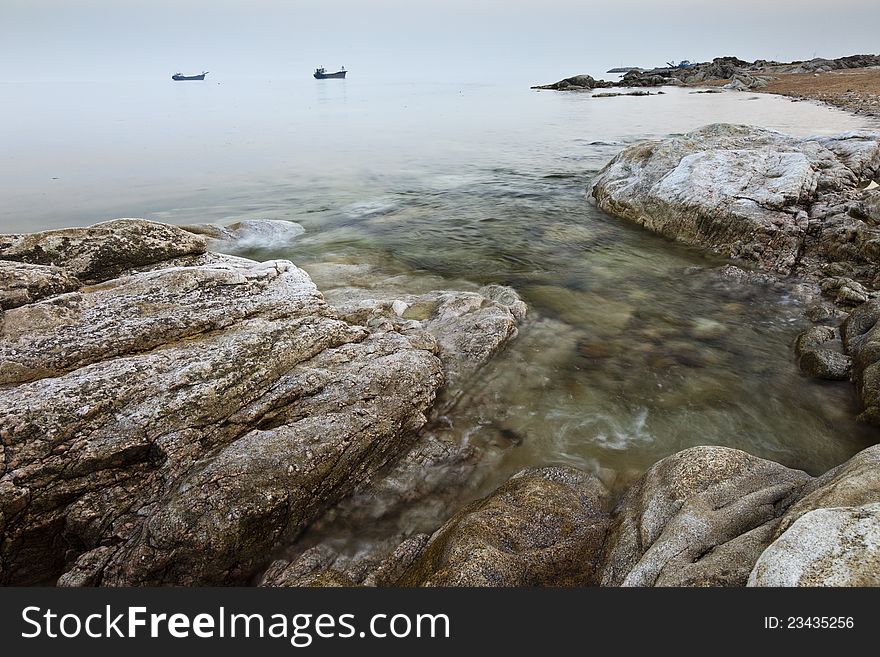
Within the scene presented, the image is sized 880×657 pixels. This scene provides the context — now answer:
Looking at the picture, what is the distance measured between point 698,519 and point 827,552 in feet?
3.95

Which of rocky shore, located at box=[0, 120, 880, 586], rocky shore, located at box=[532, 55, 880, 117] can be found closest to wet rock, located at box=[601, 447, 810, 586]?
rocky shore, located at box=[0, 120, 880, 586]

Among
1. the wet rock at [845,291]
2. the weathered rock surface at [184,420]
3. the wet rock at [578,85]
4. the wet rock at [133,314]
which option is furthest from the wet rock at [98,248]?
the wet rock at [578,85]

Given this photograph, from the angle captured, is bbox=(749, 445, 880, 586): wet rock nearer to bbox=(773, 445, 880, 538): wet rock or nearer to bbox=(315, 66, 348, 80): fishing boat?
bbox=(773, 445, 880, 538): wet rock

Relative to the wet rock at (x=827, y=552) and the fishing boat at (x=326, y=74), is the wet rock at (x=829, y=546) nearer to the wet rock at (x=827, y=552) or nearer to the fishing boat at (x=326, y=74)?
the wet rock at (x=827, y=552)

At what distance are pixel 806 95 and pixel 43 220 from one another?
65.5 meters

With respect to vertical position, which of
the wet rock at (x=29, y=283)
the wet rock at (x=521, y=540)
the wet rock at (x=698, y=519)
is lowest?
the wet rock at (x=521, y=540)

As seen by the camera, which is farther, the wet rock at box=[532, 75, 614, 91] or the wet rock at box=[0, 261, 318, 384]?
the wet rock at box=[532, 75, 614, 91]

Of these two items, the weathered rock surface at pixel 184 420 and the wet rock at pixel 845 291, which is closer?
the weathered rock surface at pixel 184 420

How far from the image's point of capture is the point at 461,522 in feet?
15.5

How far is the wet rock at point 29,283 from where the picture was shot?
6672mm

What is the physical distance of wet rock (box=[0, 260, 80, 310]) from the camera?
6.67 m

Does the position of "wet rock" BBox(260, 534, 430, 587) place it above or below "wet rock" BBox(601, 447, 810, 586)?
below

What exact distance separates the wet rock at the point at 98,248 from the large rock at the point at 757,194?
500 inches

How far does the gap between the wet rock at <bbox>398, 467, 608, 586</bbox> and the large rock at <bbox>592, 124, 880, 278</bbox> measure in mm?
9526
